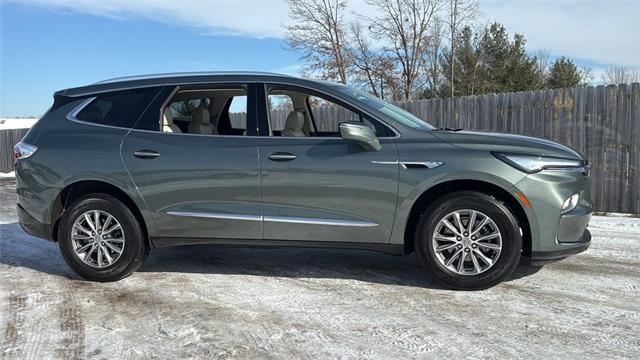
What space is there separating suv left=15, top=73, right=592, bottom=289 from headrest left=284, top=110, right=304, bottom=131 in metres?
0.02

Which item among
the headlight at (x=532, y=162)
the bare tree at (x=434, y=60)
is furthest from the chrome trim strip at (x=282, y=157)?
the bare tree at (x=434, y=60)

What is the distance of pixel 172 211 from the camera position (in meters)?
4.87

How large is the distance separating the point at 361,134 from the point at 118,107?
238cm

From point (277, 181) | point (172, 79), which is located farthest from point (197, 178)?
point (172, 79)

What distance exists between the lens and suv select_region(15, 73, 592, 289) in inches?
172

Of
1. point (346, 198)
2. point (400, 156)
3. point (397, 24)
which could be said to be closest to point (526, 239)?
point (400, 156)

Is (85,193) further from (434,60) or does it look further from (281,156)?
(434,60)

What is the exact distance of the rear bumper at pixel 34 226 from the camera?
512 cm

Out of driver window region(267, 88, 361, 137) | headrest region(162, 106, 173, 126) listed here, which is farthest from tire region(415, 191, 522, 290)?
headrest region(162, 106, 173, 126)

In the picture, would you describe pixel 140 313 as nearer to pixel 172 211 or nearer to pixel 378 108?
pixel 172 211

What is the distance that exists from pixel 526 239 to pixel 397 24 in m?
26.7

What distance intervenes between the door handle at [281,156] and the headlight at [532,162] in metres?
1.71

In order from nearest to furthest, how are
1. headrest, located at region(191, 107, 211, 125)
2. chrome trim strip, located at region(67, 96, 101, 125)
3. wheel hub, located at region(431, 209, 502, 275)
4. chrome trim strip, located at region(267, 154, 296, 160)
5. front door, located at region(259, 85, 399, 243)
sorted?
wheel hub, located at region(431, 209, 502, 275) < front door, located at region(259, 85, 399, 243) < chrome trim strip, located at region(267, 154, 296, 160) < chrome trim strip, located at region(67, 96, 101, 125) < headrest, located at region(191, 107, 211, 125)

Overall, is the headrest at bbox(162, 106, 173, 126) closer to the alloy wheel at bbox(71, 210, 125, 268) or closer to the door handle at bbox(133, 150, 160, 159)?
the door handle at bbox(133, 150, 160, 159)
